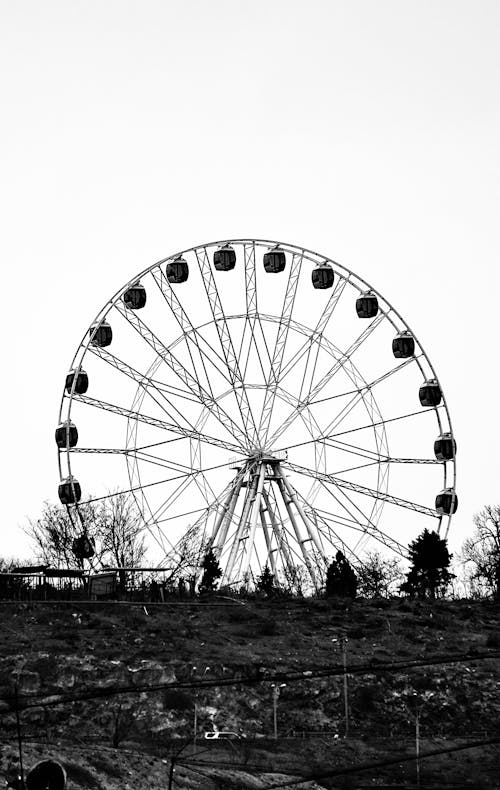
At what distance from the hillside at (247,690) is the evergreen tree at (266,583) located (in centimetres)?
681

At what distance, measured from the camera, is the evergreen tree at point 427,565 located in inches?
2643

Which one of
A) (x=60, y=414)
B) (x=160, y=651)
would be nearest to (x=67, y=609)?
(x=160, y=651)

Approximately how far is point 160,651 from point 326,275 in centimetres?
2526

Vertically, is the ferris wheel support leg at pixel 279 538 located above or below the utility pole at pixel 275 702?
above

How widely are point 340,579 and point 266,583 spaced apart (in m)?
3.95

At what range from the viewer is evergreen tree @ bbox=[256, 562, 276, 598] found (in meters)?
64.4

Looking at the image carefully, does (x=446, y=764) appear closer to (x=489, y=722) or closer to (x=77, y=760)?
(x=489, y=722)

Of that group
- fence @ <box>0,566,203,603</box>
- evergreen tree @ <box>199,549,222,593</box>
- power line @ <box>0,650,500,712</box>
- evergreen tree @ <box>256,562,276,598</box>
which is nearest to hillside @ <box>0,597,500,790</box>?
power line @ <box>0,650,500,712</box>

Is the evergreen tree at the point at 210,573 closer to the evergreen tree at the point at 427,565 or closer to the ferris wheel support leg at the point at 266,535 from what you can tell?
the ferris wheel support leg at the point at 266,535

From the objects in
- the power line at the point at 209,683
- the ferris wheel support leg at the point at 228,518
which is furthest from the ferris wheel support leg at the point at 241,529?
the power line at the point at 209,683

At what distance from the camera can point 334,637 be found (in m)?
49.9

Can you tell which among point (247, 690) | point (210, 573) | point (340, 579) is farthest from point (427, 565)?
point (247, 690)

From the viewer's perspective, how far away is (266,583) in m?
67.3

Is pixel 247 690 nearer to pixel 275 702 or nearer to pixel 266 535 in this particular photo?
pixel 275 702
